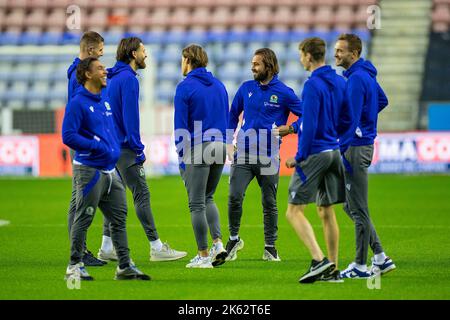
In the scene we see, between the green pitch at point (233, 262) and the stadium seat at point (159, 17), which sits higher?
the stadium seat at point (159, 17)

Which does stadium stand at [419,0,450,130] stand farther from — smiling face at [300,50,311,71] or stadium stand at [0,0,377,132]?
smiling face at [300,50,311,71]

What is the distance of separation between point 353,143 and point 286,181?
41.8 ft

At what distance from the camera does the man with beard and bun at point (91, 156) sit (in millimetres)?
7691

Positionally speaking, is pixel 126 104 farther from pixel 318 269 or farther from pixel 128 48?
pixel 318 269

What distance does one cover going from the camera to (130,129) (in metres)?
9.04

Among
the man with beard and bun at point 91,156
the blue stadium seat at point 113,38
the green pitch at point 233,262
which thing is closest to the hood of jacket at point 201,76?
the man with beard and bun at point 91,156

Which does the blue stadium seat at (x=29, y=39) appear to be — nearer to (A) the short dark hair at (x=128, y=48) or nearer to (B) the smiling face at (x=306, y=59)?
(A) the short dark hair at (x=128, y=48)

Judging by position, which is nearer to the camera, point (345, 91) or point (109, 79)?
point (345, 91)

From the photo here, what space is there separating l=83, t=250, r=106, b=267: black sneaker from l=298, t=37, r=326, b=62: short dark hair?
3.09 metres

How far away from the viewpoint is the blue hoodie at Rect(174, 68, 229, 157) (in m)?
8.74

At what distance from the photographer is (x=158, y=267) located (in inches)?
354

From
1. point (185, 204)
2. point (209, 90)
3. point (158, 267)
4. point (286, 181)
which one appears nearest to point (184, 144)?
point (209, 90)

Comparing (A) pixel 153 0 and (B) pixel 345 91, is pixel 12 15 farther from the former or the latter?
(B) pixel 345 91

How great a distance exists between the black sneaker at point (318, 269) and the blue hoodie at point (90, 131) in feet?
6.15
